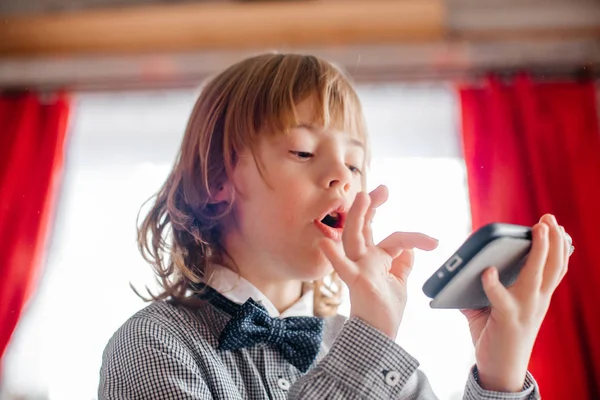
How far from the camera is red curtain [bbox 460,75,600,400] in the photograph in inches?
62.6

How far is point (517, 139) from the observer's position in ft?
5.97

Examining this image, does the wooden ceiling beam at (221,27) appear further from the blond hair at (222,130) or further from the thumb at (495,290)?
the thumb at (495,290)

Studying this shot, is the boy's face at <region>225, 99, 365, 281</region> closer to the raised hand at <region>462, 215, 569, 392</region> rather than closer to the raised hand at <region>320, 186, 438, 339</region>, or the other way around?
the raised hand at <region>320, 186, 438, 339</region>

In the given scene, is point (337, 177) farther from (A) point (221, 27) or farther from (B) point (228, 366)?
(A) point (221, 27)

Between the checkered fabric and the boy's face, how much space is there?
0.14 metres

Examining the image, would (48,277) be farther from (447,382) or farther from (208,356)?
(447,382)

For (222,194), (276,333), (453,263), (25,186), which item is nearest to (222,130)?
(222,194)

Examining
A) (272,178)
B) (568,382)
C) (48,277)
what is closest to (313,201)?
(272,178)

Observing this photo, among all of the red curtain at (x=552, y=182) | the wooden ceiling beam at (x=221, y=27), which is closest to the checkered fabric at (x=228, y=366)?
the red curtain at (x=552, y=182)

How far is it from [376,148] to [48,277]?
3.72ft

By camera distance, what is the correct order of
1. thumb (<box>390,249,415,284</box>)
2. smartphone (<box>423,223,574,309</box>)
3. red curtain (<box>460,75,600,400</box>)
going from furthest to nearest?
red curtain (<box>460,75,600,400</box>) → thumb (<box>390,249,415,284</box>) → smartphone (<box>423,223,574,309</box>)

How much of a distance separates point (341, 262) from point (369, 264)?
41mm

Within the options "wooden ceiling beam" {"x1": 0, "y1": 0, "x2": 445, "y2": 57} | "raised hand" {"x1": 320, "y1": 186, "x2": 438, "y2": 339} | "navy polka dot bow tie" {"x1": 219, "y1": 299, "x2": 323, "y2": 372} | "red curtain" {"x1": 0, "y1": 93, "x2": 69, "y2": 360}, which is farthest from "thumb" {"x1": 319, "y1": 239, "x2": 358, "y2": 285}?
"red curtain" {"x1": 0, "y1": 93, "x2": 69, "y2": 360}

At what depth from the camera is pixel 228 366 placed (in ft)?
3.09
